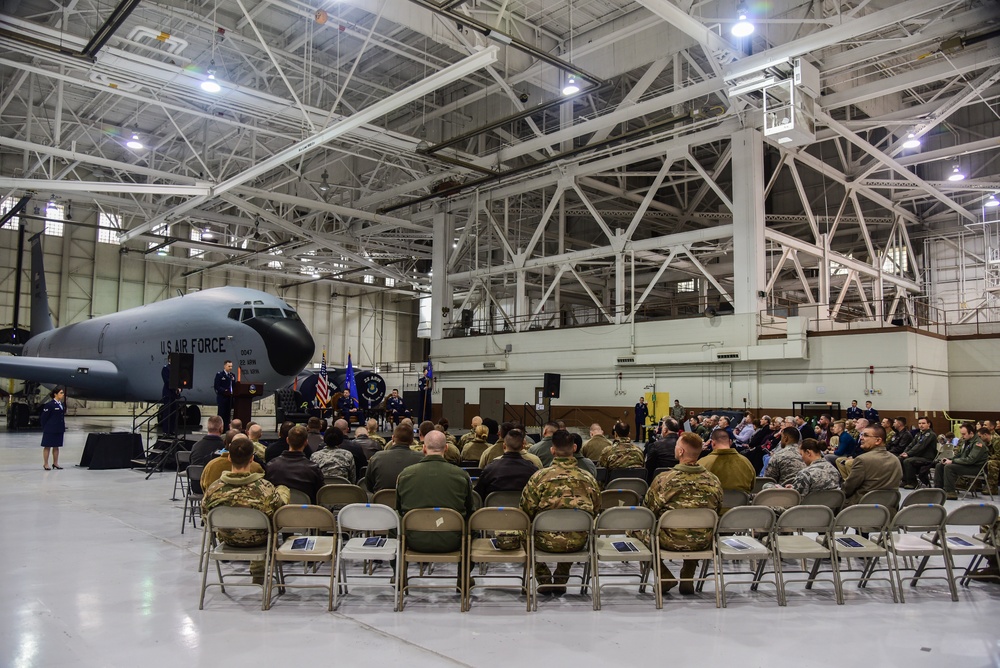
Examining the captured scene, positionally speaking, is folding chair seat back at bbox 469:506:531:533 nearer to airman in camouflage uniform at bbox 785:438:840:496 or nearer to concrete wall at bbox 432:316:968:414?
airman in camouflage uniform at bbox 785:438:840:496

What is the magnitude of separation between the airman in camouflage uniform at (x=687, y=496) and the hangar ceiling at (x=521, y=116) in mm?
9506

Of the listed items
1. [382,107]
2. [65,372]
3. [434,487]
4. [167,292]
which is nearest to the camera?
[434,487]

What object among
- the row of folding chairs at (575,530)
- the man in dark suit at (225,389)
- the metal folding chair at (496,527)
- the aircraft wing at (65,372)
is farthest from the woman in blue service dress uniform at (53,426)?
the metal folding chair at (496,527)

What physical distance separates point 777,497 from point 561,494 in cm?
206

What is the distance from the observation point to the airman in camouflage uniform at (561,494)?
202 inches

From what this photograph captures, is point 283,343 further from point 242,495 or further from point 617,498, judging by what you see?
point 617,498

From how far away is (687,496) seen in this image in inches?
213

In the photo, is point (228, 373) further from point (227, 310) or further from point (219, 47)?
point (219, 47)

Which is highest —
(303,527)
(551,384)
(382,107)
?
(382,107)

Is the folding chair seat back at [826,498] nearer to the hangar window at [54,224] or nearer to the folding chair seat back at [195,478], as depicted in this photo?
the folding chair seat back at [195,478]

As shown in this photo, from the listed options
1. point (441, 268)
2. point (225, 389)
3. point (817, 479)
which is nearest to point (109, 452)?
point (225, 389)

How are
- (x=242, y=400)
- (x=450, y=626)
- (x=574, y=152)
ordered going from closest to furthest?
(x=450, y=626) < (x=242, y=400) < (x=574, y=152)

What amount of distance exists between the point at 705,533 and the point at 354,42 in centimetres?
1679

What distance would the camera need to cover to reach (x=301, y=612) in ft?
16.2
